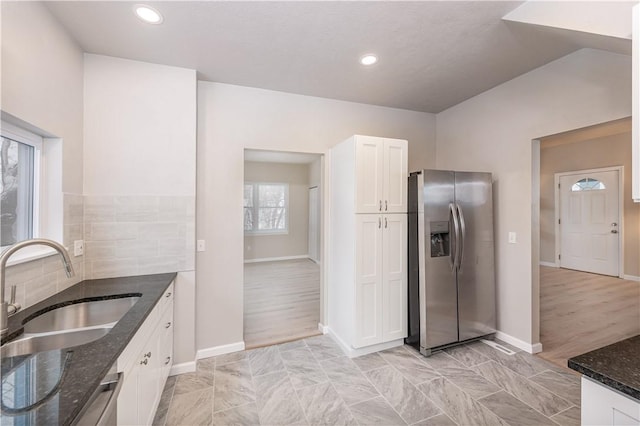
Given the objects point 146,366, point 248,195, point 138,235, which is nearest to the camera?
point 146,366

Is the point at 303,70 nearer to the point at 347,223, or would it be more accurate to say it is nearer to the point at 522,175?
the point at 347,223

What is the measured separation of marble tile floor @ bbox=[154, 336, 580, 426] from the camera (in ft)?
6.11

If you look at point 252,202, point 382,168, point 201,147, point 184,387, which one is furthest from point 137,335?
point 252,202

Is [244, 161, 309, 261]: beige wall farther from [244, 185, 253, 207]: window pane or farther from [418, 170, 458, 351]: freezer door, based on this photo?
[418, 170, 458, 351]: freezer door

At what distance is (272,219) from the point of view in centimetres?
734

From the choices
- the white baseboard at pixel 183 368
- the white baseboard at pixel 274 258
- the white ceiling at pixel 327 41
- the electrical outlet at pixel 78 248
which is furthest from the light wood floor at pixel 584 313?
the white baseboard at pixel 274 258

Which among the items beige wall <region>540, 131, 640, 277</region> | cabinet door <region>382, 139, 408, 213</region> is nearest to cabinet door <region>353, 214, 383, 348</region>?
cabinet door <region>382, 139, 408, 213</region>

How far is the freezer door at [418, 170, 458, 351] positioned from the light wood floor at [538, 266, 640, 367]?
973 millimetres

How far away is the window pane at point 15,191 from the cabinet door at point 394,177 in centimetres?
278

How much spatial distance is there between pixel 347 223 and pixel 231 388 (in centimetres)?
178

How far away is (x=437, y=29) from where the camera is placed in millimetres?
1932

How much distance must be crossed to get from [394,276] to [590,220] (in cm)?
578

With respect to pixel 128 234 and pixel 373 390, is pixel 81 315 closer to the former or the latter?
pixel 128 234

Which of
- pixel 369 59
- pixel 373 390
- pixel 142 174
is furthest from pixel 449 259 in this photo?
pixel 142 174
